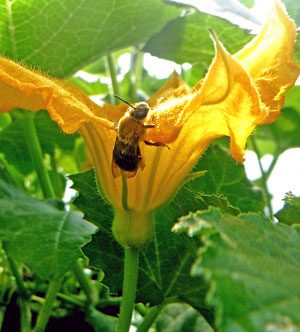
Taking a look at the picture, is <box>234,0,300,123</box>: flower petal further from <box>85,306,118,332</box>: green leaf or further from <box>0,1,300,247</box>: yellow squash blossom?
<box>85,306,118,332</box>: green leaf

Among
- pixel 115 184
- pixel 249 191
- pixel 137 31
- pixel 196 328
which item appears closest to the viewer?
pixel 115 184

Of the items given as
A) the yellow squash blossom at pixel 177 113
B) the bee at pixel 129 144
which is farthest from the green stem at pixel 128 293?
the bee at pixel 129 144

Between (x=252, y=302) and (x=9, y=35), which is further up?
(x=9, y=35)

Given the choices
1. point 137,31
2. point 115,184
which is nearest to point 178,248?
point 115,184

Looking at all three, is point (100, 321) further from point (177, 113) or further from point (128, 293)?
point (177, 113)

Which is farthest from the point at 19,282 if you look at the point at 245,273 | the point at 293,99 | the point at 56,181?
the point at 293,99

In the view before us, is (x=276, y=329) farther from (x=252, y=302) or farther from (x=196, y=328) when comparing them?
(x=196, y=328)
